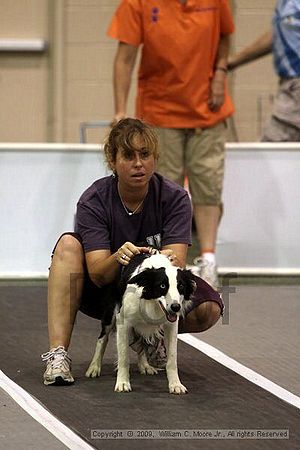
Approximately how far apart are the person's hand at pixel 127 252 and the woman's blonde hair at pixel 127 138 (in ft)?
1.17

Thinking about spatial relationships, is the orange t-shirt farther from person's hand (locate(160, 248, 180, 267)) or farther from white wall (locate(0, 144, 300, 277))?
person's hand (locate(160, 248, 180, 267))

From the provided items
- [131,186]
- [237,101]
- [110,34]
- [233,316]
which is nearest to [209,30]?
[110,34]

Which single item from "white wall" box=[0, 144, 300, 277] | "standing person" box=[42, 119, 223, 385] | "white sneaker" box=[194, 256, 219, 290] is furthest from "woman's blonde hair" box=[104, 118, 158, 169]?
"white wall" box=[0, 144, 300, 277]

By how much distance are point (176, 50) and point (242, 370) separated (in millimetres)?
2364

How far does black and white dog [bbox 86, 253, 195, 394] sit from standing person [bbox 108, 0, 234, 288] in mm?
2224

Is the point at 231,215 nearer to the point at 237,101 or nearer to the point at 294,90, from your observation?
the point at 294,90

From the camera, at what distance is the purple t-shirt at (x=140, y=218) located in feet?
14.6

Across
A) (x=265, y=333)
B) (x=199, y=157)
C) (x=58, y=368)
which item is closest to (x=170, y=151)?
(x=199, y=157)

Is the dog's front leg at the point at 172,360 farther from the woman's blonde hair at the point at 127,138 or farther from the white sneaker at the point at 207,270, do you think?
the white sneaker at the point at 207,270

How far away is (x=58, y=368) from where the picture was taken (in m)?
4.37

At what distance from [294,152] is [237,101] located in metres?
3.55

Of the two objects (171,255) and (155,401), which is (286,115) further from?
(155,401)

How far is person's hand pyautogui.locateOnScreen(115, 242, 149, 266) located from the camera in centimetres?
415

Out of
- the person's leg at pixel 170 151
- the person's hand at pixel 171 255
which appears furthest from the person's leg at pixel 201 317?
the person's leg at pixel 170 151
